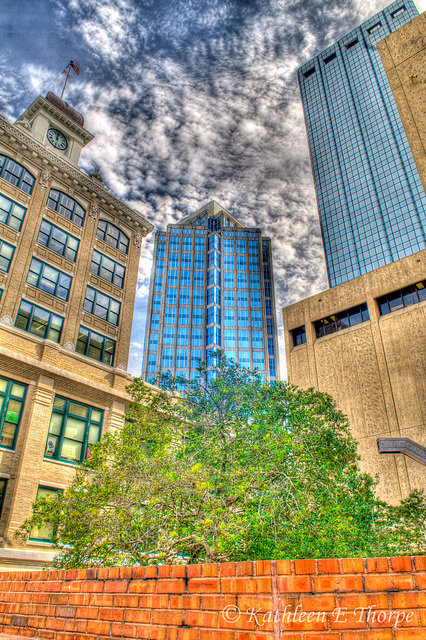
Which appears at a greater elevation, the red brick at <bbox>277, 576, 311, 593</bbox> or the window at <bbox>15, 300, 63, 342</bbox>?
the window at <bbox>15, 300, 63, 342</bbox>

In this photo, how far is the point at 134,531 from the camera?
10.7 m

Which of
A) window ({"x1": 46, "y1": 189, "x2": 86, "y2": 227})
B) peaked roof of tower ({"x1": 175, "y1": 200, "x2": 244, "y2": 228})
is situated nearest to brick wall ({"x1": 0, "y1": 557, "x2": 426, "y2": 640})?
window ({"x1": 46, "y1": 189, "x2": 86, "y2": 227})

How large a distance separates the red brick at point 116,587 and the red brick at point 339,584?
1.87 m

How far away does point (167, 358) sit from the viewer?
110 metres

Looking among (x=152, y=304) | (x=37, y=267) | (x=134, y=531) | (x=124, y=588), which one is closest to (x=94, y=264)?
(x=37, y=267)

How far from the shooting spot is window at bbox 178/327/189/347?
112 meters

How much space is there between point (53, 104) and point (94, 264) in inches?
523

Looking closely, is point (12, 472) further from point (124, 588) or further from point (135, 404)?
point (124, 588)

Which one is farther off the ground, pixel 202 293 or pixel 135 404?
pixel 202 293

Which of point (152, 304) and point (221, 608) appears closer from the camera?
point (221, 608)

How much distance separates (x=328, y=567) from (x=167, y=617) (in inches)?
55.7

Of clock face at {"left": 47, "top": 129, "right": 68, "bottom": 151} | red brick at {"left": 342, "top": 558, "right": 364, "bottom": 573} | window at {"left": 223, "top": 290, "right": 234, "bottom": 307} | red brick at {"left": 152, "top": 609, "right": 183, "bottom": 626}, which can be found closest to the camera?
red brick at {"left": 342, "top": 558, "right": 364, "bottom": 573}

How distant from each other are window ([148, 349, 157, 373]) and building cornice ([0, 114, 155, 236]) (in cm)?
8045

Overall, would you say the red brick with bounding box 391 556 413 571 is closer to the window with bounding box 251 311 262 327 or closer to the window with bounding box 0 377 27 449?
the window with bounding box 0 377 27 449
